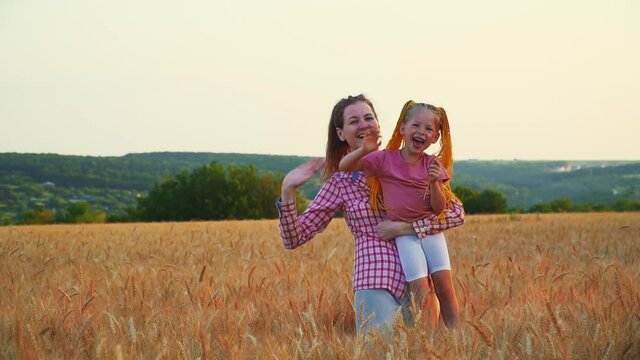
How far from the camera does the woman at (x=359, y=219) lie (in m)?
3.69

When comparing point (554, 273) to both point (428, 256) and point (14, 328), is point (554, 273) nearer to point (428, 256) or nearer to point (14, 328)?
point (428, 256)

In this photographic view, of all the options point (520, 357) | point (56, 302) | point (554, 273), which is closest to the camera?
point (520, 357)

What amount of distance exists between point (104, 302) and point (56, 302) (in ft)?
1.24

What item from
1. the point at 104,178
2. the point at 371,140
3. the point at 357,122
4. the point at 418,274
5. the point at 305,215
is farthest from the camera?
the point at 104,178

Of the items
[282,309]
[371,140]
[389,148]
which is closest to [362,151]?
[371,140]

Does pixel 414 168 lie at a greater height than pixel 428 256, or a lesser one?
greater

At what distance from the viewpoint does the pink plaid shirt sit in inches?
146

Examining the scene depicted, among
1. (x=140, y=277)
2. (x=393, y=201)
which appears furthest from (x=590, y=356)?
(x=140, y=277)

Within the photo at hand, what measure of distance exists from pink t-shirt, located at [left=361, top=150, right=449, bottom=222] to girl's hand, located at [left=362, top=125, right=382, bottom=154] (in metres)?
0.03

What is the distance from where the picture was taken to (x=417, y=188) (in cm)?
364

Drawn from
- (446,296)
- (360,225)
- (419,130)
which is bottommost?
(446,296)

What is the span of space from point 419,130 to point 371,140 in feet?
0.87

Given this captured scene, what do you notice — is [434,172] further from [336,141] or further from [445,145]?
[336,141]

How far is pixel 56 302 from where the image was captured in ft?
14.4
